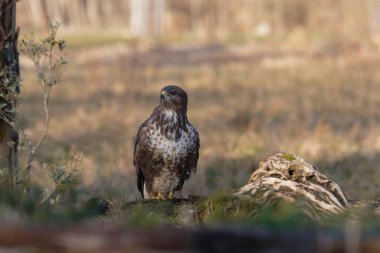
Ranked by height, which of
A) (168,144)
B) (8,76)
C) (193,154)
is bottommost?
(193,154)

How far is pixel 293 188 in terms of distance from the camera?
14.4ft

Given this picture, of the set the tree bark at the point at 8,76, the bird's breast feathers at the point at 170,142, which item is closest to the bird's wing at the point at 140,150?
the bird's breast feathers at the point at 170,142

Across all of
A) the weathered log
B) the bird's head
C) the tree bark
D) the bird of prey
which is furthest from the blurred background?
the weathered log

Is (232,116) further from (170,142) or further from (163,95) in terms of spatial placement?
(170,142)

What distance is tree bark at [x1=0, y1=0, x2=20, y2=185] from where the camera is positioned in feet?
17.4

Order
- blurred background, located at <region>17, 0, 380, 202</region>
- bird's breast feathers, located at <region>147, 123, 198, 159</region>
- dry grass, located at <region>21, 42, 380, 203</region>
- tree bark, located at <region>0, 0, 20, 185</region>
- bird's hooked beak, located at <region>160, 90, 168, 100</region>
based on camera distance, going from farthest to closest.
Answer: blurred background, located at <region>17, 0, 380, 202</region> < dry grass, located at <region>21, 42, 380, 203</region> < bird's hooked beak, located at <region>160, 90, 168, 100</region> < bird's breast feathers, located at <region>147, 123, 198, 159</region> < tree bark, located at <region>0, 0, 20, 185</region>

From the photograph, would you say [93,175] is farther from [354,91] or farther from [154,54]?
[154,54]

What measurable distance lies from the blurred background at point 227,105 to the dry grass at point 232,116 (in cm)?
3

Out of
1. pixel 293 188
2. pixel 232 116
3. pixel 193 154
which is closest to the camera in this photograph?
pixel 293 188

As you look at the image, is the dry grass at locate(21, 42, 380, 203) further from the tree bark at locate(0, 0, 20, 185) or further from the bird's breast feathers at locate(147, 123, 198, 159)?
the tree bark at locate(0, 0, 20, 185)

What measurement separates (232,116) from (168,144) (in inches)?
331

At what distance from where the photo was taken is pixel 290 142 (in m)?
11.7

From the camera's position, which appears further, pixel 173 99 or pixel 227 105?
pixel 227 105

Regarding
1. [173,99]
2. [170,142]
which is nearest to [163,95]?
[173,99]
